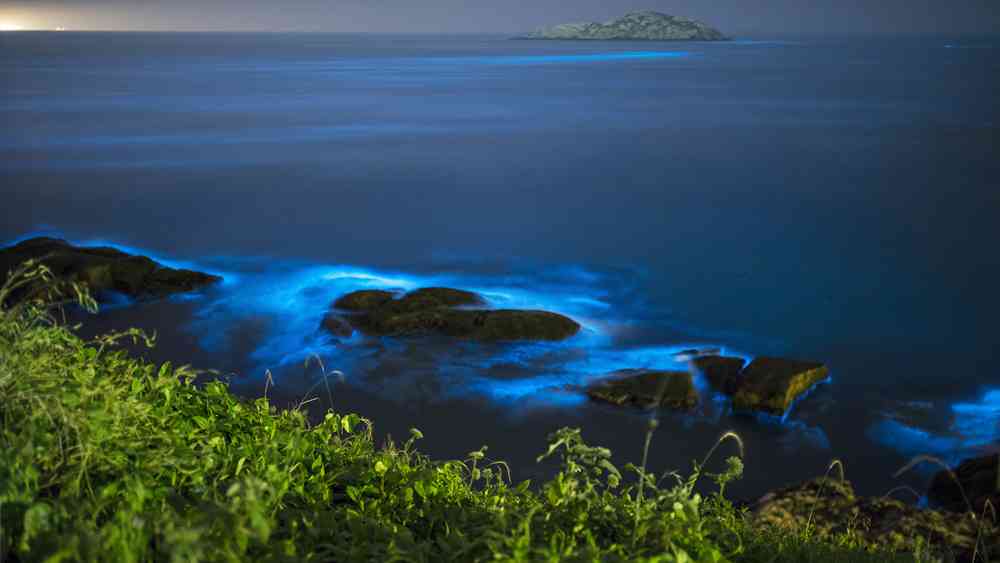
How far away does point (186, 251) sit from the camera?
61.7 feet

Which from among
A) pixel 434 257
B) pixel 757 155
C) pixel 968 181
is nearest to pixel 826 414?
pixel 434 257

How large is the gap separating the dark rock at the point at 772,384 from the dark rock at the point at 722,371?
0.19 m

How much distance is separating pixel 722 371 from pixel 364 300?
593 cm

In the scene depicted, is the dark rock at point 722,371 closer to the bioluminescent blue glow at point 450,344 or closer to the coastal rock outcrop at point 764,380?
the coastal rock outcrop at point 764,380

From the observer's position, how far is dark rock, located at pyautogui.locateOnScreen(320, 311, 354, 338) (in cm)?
1278

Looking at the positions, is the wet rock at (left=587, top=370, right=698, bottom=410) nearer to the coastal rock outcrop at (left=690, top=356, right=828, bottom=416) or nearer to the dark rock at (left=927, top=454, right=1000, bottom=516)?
the coastal rock outcrop at (left=690, top=356, right=828, bottom=416)

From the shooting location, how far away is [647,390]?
35.0 feet

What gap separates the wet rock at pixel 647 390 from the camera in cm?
1042

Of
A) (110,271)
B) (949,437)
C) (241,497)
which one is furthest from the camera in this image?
(110,271)

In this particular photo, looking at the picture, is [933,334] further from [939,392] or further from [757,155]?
[757,155]

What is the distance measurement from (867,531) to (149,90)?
65.8 meters

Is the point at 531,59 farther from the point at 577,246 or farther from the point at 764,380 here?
the point at 764,380

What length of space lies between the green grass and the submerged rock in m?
10.3

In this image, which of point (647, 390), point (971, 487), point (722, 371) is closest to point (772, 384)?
point (722, 371)
